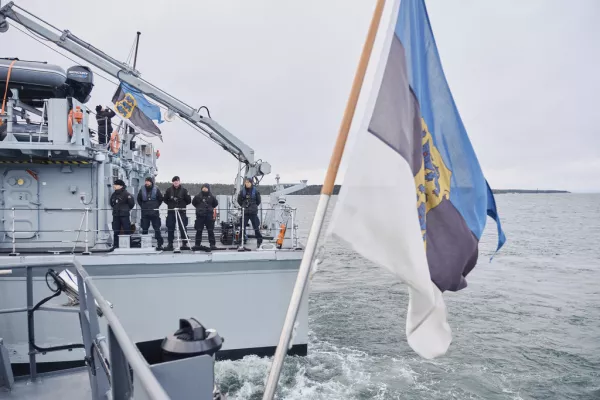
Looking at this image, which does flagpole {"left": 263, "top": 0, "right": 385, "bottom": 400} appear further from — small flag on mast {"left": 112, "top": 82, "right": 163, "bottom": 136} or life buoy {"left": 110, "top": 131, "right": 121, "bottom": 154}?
small flag on mast {"left": 112, "top": 82, "right": 163, "bottom": 136}

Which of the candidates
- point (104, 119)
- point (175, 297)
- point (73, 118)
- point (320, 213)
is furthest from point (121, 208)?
point (320, 213)

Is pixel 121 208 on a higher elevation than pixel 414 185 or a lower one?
lower

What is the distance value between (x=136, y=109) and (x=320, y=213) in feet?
39.7

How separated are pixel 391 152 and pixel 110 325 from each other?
200 centimetres

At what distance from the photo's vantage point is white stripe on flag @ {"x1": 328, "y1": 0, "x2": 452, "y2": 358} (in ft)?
8.36

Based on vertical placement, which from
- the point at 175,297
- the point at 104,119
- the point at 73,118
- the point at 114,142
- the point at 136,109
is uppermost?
the point at 136,109

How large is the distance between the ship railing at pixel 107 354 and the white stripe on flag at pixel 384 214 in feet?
3.96

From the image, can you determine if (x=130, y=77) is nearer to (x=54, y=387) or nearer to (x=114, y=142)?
(x=114, y=142)

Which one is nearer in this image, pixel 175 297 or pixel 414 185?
pixel 414 185

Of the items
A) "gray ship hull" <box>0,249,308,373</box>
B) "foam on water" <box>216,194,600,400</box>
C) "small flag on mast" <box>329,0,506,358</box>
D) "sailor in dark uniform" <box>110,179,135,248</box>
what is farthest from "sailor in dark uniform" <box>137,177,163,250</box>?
"small flag on mast" <box>329,0,506,358</box>

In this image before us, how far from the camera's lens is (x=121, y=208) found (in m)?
10.1

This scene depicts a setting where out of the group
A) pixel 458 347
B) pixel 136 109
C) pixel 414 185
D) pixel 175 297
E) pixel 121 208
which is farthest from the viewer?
pixel 136 109

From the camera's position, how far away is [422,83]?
10.3ft

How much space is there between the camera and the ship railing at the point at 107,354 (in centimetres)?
196
